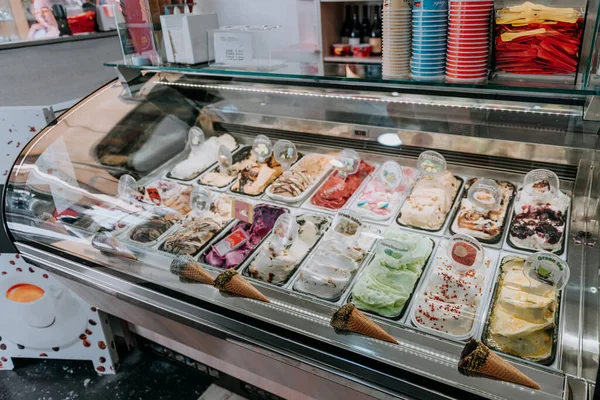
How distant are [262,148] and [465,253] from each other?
155 cm

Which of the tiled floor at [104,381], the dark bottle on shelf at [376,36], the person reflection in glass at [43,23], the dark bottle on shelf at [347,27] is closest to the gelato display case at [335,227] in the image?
the tiled floor at [104,381]

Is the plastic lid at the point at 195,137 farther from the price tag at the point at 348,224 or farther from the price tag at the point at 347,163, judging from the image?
the price tag at the point at 348,224

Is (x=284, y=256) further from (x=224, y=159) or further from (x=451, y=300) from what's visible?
(x=224, y=159)

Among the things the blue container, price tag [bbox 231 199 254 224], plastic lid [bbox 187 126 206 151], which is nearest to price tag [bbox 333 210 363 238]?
price tag [bbox 231 199 254 224]

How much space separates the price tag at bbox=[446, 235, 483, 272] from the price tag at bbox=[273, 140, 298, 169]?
49.4 inches

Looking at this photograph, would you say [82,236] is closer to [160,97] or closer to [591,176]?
[160,97]

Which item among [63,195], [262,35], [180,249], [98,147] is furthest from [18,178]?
[262,35]

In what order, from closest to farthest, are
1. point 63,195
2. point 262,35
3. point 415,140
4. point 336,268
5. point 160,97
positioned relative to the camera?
point 336,268 < point 262,35 < point 415,140 < point 63,195 < point 160,97

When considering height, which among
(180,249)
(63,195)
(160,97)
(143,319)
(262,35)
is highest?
(262,35)

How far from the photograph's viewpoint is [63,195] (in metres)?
2.64

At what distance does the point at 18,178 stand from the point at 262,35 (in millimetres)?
1648

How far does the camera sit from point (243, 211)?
2459 mm

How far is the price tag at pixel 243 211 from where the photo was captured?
7.96ft

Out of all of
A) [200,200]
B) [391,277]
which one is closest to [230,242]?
[200,200]
